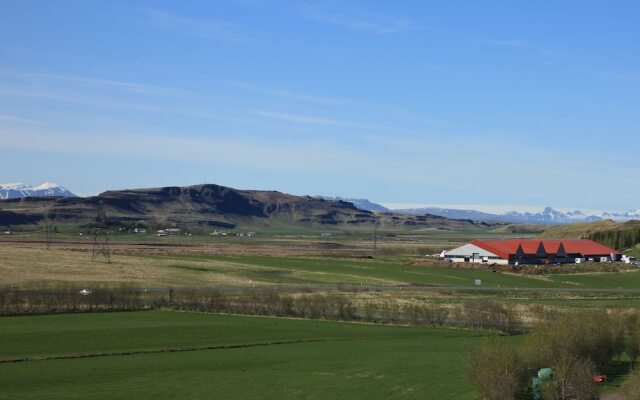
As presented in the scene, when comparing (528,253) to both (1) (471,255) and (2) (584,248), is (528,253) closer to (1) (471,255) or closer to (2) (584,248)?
(1) (471,255)

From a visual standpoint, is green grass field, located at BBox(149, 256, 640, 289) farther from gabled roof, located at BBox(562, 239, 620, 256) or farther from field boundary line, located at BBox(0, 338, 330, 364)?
field boundary line, located at BBox(0, 338, 330, 364)

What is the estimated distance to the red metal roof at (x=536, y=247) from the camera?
13650 cm

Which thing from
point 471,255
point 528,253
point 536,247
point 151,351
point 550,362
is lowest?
point 151,351

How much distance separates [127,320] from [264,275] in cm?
4720

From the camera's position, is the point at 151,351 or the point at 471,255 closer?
the point at 151,351

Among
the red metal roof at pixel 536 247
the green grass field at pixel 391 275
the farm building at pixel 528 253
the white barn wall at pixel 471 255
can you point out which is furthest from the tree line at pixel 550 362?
the red metal roof at pixel 536 247

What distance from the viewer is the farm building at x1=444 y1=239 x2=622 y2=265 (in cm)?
13577

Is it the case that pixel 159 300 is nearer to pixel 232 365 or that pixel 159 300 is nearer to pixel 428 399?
pixel 232 365

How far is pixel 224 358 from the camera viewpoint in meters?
46.7

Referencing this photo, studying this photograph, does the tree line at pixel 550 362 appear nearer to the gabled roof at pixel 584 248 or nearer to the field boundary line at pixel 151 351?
the field boundary line at pixel 151 351

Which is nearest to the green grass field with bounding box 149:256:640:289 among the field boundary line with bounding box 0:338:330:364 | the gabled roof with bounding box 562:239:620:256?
the gabled roof with bounding box 562:239:620:256

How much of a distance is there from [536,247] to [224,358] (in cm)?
10367

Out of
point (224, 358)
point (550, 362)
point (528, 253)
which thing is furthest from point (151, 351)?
point (528, 253)

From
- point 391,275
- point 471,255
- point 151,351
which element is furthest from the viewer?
point 471,255
